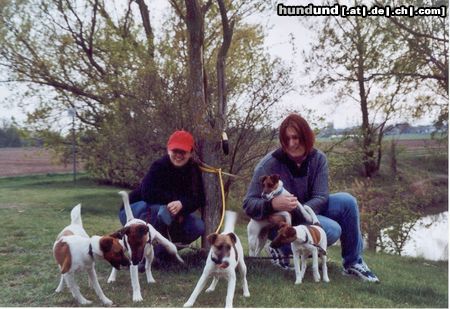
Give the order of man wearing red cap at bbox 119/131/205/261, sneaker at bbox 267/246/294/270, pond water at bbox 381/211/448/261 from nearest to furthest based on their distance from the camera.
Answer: man wearing red cap at bbox 119/131/205/261 < sneaker at bbox 267/246/294/270 < pond water at bbox 381/211/448/261

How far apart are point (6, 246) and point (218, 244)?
63.0 inches

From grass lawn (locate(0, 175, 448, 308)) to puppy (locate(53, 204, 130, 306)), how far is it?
80 mm

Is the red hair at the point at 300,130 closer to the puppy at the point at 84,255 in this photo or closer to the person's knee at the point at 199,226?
the person's knee at the point at 199,226

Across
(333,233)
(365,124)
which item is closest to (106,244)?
(333,233)

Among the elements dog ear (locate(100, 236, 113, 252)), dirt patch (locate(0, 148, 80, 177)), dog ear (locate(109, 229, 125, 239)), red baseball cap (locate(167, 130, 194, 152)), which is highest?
red baseball cap (locate(167, 130, 194, 152))

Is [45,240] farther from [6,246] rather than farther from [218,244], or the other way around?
[218,244]

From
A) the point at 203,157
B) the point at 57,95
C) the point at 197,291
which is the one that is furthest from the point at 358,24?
the point at 57,95

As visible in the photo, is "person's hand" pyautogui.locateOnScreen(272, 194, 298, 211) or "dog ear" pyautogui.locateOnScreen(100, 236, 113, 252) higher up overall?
"person's hand" pyautogui.locateOnScreen(272, 194, 298, 211)

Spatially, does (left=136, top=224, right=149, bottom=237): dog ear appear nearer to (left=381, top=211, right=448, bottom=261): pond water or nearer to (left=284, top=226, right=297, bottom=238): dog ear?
(left=284, top=226, right=297, bottom=238): dog ear

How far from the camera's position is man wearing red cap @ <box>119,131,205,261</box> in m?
2.92

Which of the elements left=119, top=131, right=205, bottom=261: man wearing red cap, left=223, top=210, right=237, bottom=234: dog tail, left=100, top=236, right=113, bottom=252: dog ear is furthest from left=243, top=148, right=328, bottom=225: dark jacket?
left=100, top=236, right=113, bottom=252: dog ear

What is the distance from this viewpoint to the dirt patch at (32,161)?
3838 millimetres

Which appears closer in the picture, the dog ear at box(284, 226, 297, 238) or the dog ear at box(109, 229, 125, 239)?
the dog ear at box(109, 229, 125, 239)

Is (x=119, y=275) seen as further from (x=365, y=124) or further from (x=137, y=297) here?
(x=365, y=124)
